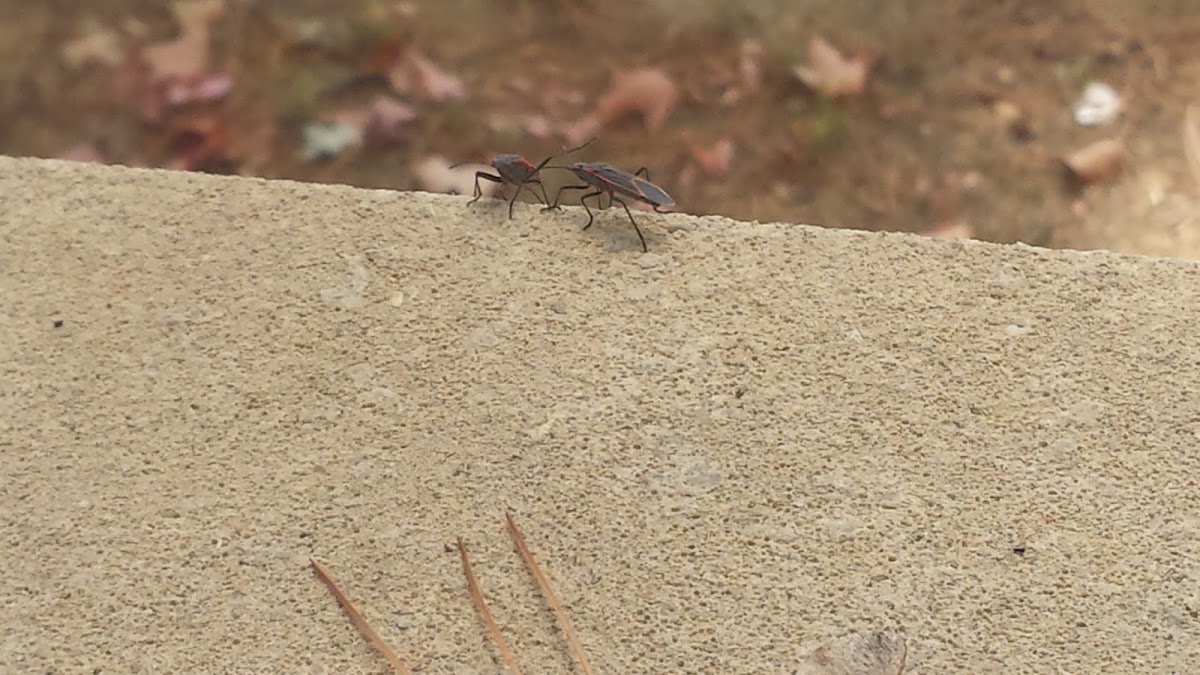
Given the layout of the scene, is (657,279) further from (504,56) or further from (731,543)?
(504,56)

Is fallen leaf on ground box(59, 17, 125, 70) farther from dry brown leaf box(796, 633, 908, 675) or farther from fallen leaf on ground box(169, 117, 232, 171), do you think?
dry brown leaf box(796, 633, 908, 675)

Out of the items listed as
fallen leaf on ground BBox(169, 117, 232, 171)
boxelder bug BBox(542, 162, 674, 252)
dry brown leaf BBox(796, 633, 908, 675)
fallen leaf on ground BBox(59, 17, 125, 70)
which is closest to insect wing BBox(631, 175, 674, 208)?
boxelder bug BBox(542, 162, 674, 252)

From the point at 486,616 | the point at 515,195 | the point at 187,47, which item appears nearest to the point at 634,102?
the point at 515,195

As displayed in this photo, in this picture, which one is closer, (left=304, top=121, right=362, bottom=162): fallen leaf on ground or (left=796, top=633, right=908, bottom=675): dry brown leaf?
(left=796, top=633, right=908, bottom=675): dry brown leaf

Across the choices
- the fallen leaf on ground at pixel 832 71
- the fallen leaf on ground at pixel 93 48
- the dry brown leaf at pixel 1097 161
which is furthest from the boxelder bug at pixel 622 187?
the fallen leaf on ground at pixel 93 48

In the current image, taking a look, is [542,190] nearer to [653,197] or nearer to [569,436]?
[653,197]

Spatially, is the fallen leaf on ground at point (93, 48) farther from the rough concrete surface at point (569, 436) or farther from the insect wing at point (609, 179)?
→ the insect wing at point (609, 179)

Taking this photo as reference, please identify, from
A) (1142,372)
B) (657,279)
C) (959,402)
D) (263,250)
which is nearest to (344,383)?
(263,250)
